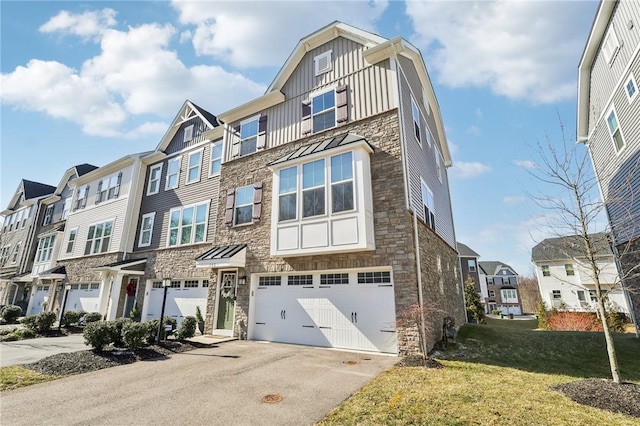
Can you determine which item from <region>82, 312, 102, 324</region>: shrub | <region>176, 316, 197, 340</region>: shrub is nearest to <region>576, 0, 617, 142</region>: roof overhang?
<region>176, 316, 197, 340</region>: shrub

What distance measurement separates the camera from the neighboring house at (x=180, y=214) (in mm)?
15781

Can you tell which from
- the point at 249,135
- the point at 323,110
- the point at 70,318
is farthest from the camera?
the point at 70,318

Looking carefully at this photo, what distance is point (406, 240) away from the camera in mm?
9664

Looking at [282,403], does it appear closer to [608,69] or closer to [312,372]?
[312,372]

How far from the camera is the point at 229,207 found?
14.6m

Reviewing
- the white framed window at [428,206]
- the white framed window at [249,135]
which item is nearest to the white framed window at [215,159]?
→ the white framed window at [249,135]

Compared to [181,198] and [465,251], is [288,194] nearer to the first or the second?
[181,198]

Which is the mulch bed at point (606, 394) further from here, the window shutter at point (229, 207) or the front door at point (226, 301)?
the window shutter at point (229, 207)

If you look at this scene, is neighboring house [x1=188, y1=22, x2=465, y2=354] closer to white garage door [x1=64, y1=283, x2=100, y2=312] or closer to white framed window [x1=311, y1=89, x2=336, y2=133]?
white framed window [x1=311, y1=89, x2=336, y2=133]

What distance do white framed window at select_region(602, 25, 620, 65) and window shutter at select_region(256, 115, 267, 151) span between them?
15923 mm

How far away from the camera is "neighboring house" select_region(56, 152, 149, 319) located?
18047 millimetres

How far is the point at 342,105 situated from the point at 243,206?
21.1 feet

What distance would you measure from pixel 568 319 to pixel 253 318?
18.2 meters

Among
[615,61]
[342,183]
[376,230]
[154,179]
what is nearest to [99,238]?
[154,179]
